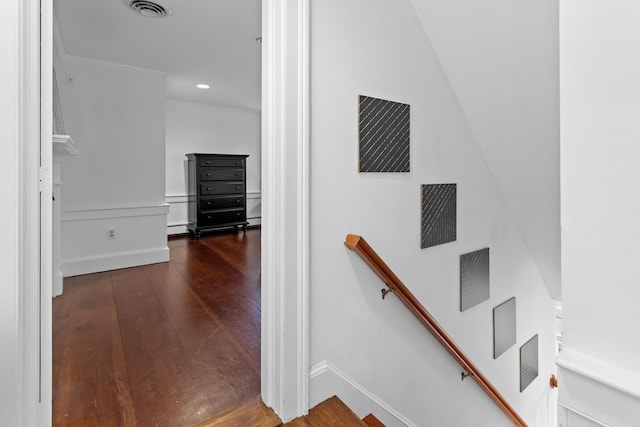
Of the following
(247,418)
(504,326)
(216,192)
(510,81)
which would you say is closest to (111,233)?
(216,192)

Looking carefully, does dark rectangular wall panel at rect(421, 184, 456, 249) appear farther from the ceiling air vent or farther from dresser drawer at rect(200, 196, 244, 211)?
dresser drawer at rect(200, 196, 244, 211)

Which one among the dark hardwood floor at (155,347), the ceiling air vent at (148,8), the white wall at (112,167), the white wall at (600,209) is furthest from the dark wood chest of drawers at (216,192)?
the white wall at (600,209)

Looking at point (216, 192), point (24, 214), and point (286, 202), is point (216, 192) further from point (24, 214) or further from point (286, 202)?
point (24, 214)

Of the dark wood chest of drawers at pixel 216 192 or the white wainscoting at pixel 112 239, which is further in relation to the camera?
the dark wood chest of drawers at pixel 216 192

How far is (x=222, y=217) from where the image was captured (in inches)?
221

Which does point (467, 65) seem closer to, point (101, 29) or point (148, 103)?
point (101, 29)

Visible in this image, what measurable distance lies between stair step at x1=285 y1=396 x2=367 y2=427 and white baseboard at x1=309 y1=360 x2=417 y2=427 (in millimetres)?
28

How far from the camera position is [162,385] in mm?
1608

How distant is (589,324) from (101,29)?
144 inches

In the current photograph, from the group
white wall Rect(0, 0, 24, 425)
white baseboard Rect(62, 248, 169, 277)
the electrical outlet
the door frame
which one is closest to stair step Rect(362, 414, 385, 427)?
the door frame

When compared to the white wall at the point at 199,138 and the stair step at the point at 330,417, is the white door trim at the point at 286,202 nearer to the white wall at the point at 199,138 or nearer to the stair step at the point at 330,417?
the stair step at the point at 330,417

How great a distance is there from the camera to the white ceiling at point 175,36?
2504 millimetres

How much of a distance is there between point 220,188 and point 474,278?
13.9 ft

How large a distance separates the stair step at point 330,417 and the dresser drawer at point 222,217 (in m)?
4.40
